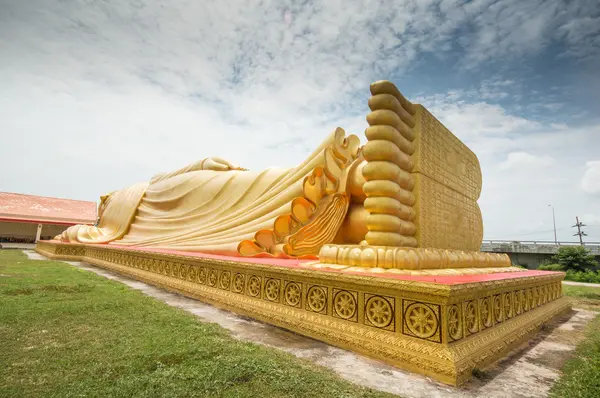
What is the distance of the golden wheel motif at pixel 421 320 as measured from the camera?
62.9 inches

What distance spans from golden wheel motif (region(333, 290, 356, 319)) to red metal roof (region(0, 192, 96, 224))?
1897cm

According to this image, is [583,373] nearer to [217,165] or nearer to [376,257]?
[376,257]

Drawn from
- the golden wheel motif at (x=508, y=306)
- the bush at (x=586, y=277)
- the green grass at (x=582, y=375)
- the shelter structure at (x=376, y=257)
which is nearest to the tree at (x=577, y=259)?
the bush at (x=586, y=277)

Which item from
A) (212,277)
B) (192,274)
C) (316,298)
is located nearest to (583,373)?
(316,298)

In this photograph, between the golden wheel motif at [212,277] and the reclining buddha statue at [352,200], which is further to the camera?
the golden wheel motif at [212,277]

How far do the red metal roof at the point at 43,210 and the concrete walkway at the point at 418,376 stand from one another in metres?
18.1

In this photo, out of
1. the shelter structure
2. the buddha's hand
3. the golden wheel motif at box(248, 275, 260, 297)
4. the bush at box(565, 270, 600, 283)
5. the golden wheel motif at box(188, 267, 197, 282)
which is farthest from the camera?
the bush at box(565, 270, 600, 283)

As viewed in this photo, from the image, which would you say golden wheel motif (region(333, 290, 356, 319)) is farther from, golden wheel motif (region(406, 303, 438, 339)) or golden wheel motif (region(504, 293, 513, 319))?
golden wheel motif (region(504, 293, 513, 319))

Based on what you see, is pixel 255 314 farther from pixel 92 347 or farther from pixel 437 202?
pixel 437 202

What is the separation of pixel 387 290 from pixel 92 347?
1.60m

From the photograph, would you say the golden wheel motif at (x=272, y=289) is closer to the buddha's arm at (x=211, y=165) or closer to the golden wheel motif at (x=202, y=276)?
the golden wheel motif at (x=202, y=276)

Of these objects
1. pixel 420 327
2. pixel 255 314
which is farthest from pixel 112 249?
pixel 420 327

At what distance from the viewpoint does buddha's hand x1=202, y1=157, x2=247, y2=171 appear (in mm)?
6293

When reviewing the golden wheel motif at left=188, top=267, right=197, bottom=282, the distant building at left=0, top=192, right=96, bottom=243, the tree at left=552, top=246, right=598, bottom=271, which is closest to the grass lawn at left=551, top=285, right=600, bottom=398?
the golden wheel motif at left=188, top=267, right=197, bottom=282
